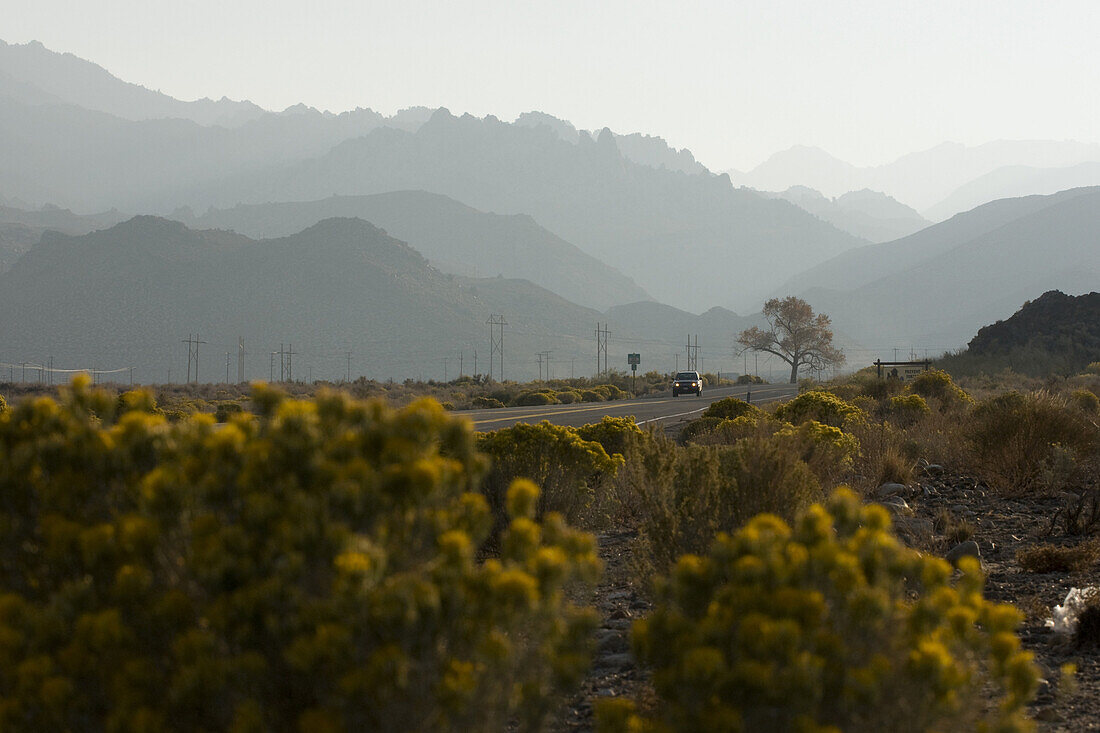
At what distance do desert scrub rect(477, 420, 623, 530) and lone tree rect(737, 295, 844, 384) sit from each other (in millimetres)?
84825

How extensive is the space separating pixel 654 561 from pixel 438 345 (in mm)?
130241

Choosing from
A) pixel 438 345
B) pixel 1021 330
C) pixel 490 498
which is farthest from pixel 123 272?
pixel 490 498

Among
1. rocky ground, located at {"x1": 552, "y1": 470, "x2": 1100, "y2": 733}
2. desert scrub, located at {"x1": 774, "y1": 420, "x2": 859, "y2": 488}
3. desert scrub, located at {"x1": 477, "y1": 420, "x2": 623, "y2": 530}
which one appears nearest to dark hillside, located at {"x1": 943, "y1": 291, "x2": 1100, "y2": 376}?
rocky ground, located at {"x1": 552, "y1": 470, "x2": 1100, "y2": 733}

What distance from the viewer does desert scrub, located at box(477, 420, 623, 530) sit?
702cm

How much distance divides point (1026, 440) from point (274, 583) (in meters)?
11.6

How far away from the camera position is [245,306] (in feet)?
433

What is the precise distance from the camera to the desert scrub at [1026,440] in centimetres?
1070

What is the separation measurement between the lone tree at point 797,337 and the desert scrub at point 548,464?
84.8 meters

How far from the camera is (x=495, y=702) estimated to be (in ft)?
7.22

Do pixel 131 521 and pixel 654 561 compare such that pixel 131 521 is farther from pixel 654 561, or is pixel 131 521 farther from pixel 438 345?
pixel 438 345

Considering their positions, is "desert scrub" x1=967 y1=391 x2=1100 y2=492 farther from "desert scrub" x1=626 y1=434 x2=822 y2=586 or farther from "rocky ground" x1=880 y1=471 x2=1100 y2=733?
"desert scrub" x1=626 y1=434 x2=822 y2=586

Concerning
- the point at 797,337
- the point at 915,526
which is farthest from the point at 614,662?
the point at 797,337

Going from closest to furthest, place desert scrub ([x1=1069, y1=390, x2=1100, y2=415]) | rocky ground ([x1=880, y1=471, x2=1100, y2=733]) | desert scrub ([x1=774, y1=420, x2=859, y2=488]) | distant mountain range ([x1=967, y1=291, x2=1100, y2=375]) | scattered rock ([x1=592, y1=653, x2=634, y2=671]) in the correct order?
rocky ground ([x1=880, y1=471, x2=1100, y2=733]) < scattered rock ([x1=592, y1=653, x2=634, y2=671]) < desert scrub ([x1=774, y1=420, x2=859, y2=488]) < desert scrub ([x1=1069, y1=390, x2=1100, y2=415]) < distant mountain range ([x1=967, y1=291, x2=1100, y2=375])

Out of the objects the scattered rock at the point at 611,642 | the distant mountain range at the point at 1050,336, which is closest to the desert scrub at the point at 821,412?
the scattered rock at the point at 611,642
